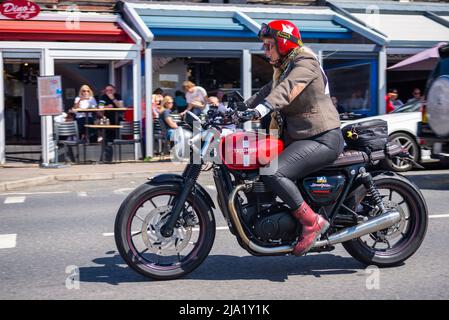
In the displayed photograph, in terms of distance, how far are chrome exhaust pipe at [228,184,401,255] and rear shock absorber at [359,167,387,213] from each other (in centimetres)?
8

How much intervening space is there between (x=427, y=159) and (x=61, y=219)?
7.84 meters

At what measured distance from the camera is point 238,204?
186 inches

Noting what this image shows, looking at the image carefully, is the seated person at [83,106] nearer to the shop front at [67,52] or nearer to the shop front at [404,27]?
the shop front at [67,52]

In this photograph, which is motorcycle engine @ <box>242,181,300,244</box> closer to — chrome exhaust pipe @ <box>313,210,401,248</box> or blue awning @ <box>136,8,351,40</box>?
chrome exhaust pipe @ <box>313,210,401,248</box>

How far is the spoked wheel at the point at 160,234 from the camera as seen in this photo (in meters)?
4.75

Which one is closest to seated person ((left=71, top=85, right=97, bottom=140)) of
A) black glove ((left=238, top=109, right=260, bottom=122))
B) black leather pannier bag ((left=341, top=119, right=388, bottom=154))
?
black leather pannier bag ((left=341, top=119, right=388, bottom=154))

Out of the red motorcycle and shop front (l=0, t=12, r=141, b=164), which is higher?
shop front (l=0, t=12, r=141, b=164)

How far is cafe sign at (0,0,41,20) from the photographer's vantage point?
15211 millimetres

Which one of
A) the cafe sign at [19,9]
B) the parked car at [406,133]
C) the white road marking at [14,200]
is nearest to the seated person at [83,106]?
the cafe sign at [19,9]

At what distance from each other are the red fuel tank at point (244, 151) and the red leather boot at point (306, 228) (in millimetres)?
442

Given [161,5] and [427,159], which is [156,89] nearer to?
[161,5]

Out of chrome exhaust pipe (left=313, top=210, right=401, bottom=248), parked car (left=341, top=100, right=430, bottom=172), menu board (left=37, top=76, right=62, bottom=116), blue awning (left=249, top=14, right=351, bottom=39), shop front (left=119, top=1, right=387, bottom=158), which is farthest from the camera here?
blue awning (left=249, top=14, right=351, bottom=39)

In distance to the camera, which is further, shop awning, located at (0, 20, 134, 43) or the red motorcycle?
shop awning, located at (0, 20, 134, 43)
